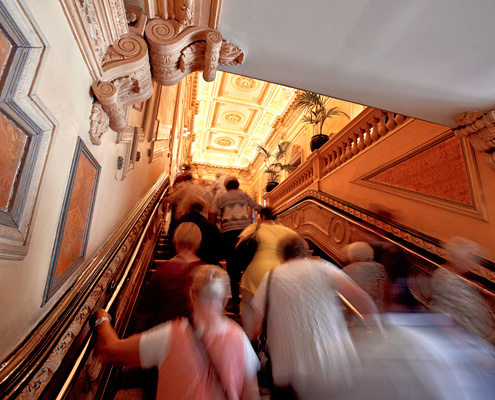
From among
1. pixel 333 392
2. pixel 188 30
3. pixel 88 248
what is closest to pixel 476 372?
pixel 333 392

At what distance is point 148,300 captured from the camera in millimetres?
1544

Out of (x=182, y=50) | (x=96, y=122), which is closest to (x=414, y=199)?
(x=182, y=50)

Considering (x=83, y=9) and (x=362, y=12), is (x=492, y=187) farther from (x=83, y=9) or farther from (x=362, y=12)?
(x=83, y=9)

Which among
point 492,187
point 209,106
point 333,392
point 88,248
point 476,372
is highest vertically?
point 209,106

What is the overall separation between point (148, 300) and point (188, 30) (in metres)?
1.88

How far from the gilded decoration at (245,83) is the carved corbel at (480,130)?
846 centimetres

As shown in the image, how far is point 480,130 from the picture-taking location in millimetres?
2523

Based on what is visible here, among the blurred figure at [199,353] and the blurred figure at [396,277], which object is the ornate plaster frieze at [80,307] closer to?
the blurred figure at [199,353]

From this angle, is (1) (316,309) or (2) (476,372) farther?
(1) (316,309)

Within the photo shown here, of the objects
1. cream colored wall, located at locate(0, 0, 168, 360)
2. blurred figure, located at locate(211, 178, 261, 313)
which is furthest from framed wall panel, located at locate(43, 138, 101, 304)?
blurred figure, located at locate(211, 178, 261, 313)

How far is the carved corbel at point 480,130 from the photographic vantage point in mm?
2453

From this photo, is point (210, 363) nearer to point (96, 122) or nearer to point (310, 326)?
point (310, 326)

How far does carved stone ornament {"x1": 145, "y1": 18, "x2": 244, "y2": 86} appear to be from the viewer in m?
1.74

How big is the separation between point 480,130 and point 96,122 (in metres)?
3.38
